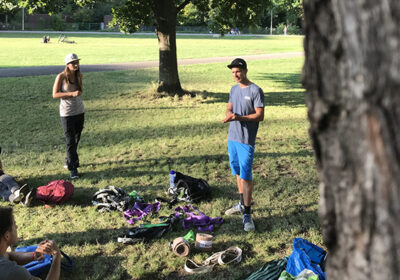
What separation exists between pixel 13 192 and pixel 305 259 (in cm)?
434

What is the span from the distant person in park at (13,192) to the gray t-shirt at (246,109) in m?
3.13

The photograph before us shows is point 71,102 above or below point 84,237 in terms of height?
above

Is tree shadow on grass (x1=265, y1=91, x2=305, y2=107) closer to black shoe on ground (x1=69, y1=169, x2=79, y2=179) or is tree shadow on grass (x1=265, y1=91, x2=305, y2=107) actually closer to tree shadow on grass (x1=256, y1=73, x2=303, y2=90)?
tree shadow on grass (x1=256, y1=73, x2=303, y2=90)

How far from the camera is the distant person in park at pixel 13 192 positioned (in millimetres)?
5961

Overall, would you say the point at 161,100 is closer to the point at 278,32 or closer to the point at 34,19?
the point at 278,32

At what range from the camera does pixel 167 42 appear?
46.3 ft

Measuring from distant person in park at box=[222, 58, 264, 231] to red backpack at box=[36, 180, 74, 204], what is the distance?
2.53 metres

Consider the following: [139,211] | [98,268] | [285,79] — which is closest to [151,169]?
[139,211]

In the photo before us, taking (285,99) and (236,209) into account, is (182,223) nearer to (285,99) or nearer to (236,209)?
(236,209)

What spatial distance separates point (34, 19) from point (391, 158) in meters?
94.7

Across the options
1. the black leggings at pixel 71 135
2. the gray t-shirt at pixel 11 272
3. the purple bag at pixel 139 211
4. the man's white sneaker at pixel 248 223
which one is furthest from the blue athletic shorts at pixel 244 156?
the black leggings at pixel 71 135

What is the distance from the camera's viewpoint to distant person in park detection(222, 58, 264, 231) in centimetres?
507

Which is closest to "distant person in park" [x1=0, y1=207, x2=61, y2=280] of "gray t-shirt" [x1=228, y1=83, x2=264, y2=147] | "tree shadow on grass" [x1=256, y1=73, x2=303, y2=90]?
"gray t-shirt" [x1=228, y1=83, x2=264, y2=147]

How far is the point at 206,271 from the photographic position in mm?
4398
